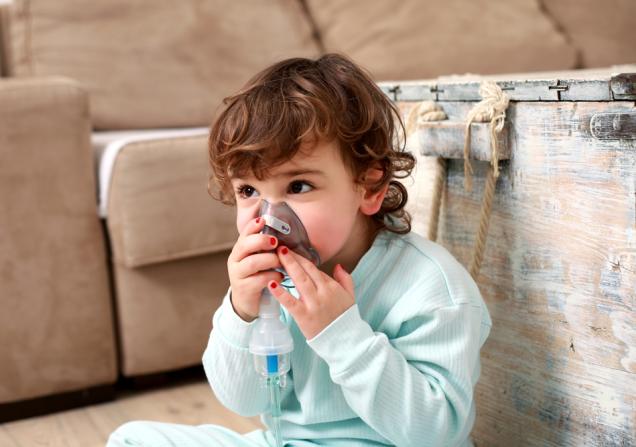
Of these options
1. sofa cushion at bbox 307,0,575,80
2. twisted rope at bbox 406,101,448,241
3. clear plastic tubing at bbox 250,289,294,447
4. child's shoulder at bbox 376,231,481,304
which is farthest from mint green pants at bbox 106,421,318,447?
sofa cushion at bbox 307,0,575,80

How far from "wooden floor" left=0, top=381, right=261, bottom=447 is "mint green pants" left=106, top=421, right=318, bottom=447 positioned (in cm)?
40

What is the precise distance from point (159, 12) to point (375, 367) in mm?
1466

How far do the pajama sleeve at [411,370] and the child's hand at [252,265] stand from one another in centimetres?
8

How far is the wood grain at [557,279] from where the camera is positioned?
0.91m

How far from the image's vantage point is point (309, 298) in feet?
2.83

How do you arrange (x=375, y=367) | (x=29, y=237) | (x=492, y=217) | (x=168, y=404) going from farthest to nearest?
(x=168, y=404) < (x=29, y=237) < (x=492, y=217) < (x=375, y=367)

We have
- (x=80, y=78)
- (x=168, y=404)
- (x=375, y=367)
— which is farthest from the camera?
(x=80, y=78)

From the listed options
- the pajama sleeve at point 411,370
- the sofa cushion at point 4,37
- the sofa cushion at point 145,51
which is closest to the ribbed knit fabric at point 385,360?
the pajama sleeve at point 411,370

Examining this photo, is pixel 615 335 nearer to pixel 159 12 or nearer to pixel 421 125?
pixel 421 125

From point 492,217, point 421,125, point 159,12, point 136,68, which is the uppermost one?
point 159,12

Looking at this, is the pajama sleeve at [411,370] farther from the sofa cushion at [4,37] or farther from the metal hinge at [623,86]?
the sofa cushion at [4,37]

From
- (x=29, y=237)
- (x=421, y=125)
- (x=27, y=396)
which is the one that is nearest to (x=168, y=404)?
(x=27, y=396)

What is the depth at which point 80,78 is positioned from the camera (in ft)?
6.51

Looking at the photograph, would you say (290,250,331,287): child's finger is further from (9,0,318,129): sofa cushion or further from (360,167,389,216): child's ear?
(9,0,318,129): sofa cushion
